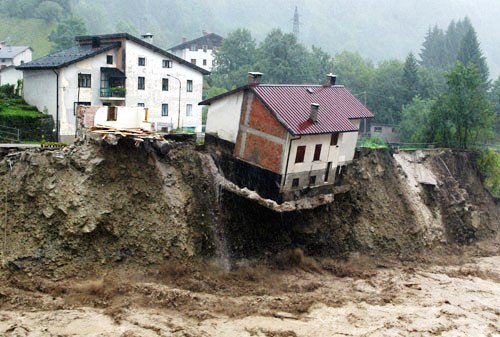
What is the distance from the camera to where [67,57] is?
45594 mm

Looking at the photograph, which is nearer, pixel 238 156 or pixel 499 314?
pixel 499 314

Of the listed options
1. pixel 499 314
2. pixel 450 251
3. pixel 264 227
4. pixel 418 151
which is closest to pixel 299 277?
pixel 264 227

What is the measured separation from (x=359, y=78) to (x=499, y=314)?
61974mm

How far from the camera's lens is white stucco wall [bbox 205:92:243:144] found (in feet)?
127

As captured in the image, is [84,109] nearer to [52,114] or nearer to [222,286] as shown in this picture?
[52,114]

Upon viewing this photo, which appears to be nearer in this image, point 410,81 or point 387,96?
point 410,81

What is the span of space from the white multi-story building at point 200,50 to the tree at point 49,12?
3465 cm

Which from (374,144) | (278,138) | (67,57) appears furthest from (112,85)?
(374,144)

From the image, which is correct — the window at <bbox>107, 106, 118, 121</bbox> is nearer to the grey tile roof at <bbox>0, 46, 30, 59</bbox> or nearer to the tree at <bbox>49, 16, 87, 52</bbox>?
the grey tile roof at <bbox>0, 46, 30, 59</bbox>

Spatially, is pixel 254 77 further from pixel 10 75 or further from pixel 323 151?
pixel 10 75

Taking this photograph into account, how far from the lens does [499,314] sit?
3444 cm

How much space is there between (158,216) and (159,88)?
19.4m

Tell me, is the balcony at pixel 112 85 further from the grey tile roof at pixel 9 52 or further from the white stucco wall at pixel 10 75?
the grey tile roof at pixel 9 52

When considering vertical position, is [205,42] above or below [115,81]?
above
